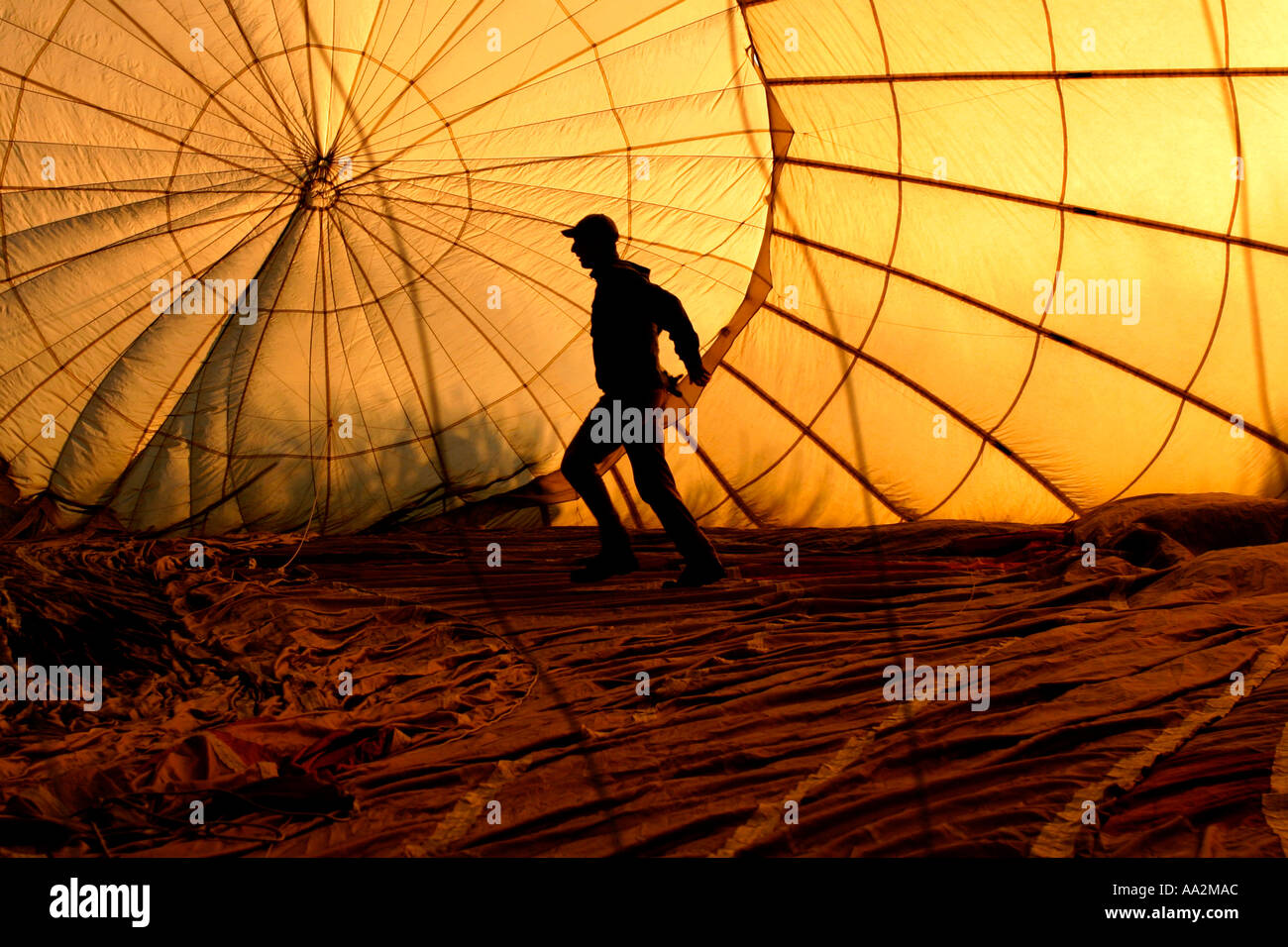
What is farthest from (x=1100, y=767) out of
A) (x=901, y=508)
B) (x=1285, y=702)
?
(x=901, y=508)

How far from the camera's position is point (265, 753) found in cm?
351

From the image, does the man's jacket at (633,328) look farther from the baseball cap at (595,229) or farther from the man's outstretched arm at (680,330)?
the baseball cap at (595,229)

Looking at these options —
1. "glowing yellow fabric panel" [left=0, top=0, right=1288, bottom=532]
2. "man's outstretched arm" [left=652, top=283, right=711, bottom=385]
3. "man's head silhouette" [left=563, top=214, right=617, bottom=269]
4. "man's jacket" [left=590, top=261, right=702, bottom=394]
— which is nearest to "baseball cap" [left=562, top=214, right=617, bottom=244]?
"man's head silhouette" [left=563, top=214, right=617, bottom=269]

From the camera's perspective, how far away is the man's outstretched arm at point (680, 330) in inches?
228

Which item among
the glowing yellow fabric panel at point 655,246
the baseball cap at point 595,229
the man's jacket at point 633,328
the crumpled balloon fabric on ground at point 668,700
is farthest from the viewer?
the glowing yellow fabric panel at point 655,246

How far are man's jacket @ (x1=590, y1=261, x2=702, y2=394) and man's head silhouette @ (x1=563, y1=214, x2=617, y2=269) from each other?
0.06 metres

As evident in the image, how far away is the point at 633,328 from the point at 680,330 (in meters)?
0.25

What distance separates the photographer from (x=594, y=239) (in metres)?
5.80

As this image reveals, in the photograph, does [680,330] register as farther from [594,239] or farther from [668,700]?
[668,700]

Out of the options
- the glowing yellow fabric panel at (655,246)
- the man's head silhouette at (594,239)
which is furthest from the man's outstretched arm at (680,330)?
the glowing yellow fabric panel at (655,246)

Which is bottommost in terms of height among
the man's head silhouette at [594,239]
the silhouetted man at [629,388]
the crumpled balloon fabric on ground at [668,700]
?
the crumpled balloon fabric on ground at [668,700]

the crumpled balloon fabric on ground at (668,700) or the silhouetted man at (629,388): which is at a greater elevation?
the silhouetted man at (629,388)

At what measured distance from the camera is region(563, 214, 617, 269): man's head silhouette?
5.77m
